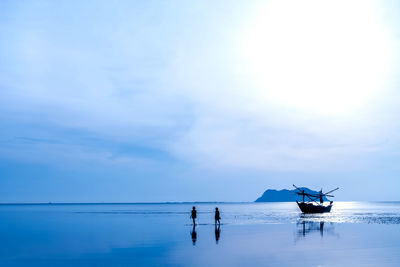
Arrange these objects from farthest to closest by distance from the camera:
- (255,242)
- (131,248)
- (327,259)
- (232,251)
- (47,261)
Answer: (255,242) → (131,248) → (232,251) → (47,261) → (327,259)

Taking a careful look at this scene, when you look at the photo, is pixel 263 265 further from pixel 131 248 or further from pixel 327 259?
pixel 131 248

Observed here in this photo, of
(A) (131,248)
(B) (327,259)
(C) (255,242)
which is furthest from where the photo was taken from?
(C) (255,242)

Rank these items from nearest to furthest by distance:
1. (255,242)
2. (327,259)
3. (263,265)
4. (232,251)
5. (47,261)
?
(263,265), (327,259), (47,261), (232,251), (255,242)

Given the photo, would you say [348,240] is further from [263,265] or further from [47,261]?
[47,261]

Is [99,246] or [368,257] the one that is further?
[99,246]

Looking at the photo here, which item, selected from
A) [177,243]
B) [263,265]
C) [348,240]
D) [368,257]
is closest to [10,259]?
[177,243]

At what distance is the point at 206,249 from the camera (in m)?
22.8

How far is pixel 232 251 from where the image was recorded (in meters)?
22.0

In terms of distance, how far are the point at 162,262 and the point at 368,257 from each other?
10.1m

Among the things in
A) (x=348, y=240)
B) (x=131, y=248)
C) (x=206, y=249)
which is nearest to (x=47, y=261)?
(x=131, y=248)

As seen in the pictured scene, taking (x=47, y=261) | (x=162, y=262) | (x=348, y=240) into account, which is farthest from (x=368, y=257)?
(x=47, y=261)

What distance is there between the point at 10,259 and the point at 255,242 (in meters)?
14.8

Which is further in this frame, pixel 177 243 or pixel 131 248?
pixel 177 243

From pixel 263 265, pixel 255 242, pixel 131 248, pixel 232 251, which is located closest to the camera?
pixel 263 265
